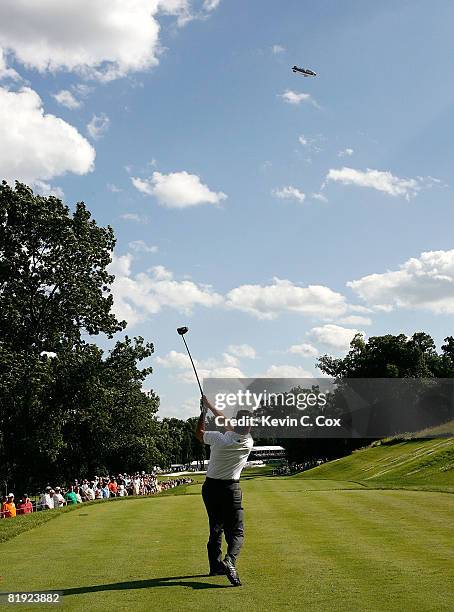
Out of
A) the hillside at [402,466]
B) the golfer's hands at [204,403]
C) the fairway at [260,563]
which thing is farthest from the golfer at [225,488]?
the hillside at [402,466]

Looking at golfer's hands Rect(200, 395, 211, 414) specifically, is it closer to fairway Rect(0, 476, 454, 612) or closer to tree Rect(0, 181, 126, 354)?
fairway Rect(0, 476, 454, 612)

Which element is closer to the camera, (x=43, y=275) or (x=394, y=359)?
A: (x=43, y=275)

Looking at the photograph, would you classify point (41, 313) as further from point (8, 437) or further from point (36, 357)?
point (8, 437)

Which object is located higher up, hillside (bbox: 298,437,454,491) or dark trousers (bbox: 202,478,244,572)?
dark trousers (bbox: 202,478,244,572)

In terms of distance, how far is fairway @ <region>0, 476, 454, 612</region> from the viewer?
7.39 metres

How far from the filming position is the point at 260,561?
9.95 meters

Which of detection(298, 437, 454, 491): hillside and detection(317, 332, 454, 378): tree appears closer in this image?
detection(298, 437, 454, 491): hillside

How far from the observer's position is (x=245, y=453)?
944 centimetres

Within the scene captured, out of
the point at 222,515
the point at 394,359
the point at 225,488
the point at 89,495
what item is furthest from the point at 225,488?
the point at 394,359

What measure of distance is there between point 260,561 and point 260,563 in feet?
0.57

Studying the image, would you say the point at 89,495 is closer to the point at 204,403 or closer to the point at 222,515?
the point at 204,403

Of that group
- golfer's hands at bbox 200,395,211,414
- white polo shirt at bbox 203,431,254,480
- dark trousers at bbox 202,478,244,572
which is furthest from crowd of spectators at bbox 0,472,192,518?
white polo shirt at bbox 203,431,254,480

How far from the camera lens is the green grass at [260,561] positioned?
290 inches

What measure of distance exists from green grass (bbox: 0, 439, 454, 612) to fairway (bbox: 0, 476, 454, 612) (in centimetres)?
1
